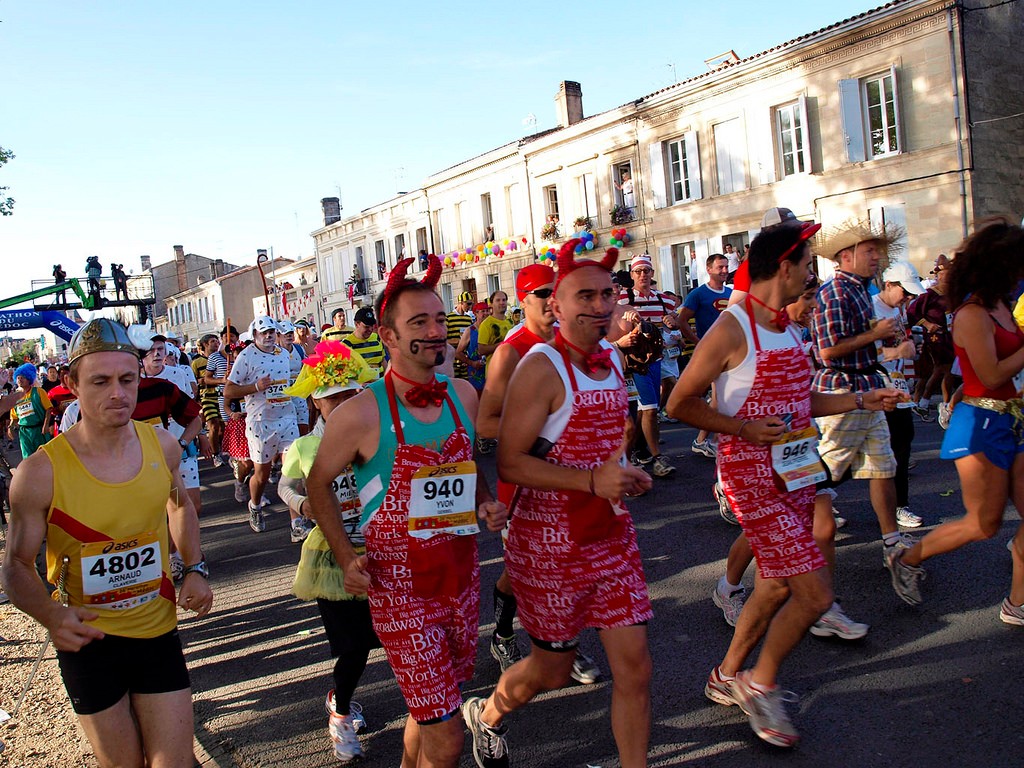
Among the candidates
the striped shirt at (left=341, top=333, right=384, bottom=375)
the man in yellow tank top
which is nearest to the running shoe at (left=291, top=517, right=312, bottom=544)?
the striped shirt at (left=341, top=333, right=384, bottom=375)

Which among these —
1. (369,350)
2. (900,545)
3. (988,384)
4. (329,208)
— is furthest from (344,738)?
(329,208)

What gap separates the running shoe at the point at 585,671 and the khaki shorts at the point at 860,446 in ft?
5.90

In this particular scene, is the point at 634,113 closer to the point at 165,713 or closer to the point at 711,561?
the point at 711,561

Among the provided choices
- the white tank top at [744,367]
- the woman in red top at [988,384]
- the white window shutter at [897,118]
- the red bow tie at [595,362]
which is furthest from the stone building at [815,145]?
the red bow tie at [595,362]

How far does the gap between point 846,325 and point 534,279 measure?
1.86 meters

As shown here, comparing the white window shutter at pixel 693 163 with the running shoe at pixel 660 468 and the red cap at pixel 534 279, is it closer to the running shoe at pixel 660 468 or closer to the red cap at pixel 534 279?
the running shoe at pixel 660 468

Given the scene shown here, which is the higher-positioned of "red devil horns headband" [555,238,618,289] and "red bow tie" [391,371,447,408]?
"red devil horns headband" [555,238,618,289]

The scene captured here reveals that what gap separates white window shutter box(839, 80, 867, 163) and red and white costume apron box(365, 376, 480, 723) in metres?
20.7

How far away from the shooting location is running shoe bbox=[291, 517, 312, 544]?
A: 283 inches

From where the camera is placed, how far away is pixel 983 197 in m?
19.9

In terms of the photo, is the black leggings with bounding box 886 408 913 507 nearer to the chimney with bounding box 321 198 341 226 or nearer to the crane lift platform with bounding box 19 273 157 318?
the crane lift platform with bounding box 19 273 157 318

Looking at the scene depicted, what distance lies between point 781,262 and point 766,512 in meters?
1.02

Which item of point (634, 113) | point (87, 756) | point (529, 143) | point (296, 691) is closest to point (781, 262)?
point (296, 691)

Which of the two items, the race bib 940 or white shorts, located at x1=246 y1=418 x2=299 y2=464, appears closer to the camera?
the race bib 940
